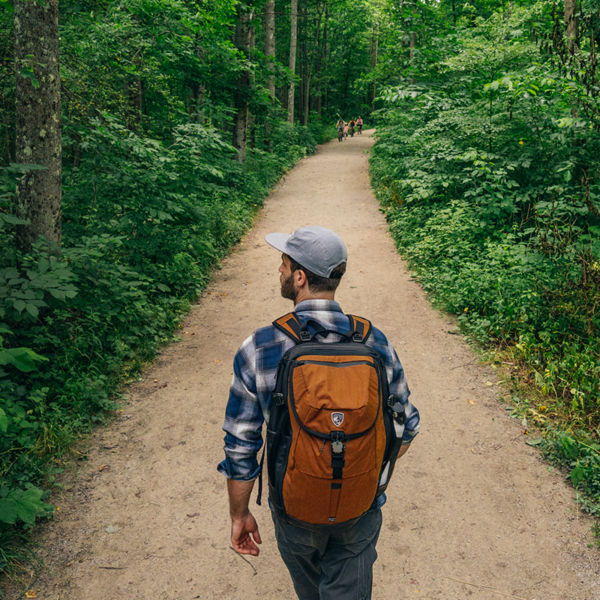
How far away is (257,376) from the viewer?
6.04ft

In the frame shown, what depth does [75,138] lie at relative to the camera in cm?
646

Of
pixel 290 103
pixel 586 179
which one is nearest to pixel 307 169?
pixel 290 103

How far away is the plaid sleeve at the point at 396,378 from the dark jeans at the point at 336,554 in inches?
17.1

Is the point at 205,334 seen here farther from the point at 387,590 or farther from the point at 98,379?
the point at 387,590

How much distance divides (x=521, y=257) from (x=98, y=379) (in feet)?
20.1

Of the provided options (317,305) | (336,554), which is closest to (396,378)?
(317,305)

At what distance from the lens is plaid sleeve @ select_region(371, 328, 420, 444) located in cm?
195

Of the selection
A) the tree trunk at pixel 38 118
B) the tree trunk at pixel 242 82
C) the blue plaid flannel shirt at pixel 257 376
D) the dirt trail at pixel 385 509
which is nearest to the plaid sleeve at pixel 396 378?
the blue plaid flannel shirt at pixel 257 376

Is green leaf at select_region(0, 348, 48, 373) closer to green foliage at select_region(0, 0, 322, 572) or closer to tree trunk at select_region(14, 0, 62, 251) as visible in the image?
green foliage at select_region(0, 0, 322, 572)

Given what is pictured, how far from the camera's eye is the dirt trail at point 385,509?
10.4 feet

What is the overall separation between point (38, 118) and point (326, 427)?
4.99 m

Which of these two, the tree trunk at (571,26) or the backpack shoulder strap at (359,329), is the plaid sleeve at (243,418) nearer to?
the backpack shoulder strap at (359,329)

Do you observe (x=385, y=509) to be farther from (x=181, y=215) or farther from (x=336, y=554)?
(x=181, y=215)

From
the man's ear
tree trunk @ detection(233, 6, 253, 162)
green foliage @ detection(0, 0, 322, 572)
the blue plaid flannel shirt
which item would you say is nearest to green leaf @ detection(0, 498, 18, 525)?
green foliage @ detection(0, 0, 322, 572)
